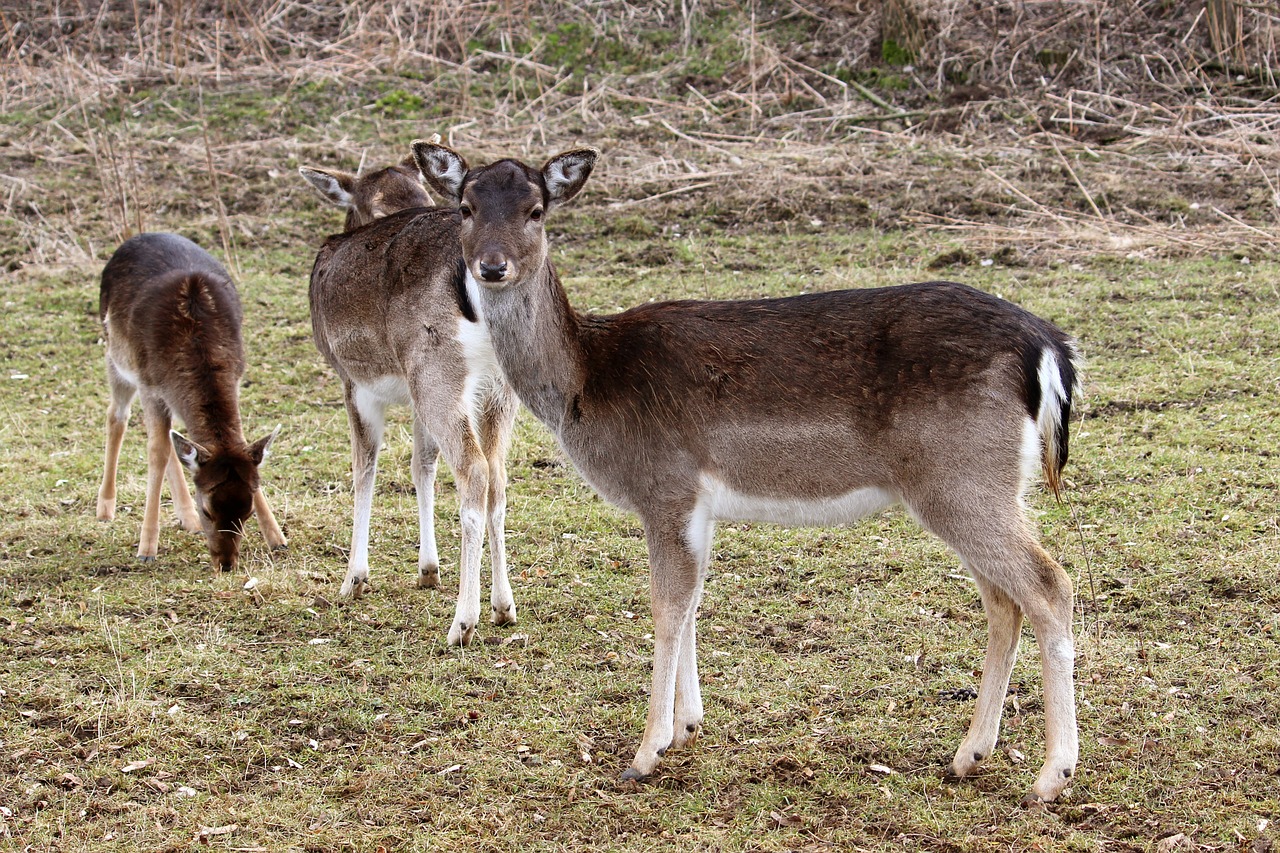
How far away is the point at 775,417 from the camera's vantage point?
4586 millimetres

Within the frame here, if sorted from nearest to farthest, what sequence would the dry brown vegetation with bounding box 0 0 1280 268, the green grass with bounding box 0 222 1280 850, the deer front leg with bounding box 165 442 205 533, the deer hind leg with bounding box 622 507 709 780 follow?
the green grass with bounding box 0 222 1280 850 → the deer hind leg with bounding box 622 507 709 780 → the deer front leg with bounding box 165 442 205 533 → the dry brown vegetation with bounding box 0 0 1280 268

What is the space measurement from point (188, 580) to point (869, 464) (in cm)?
397

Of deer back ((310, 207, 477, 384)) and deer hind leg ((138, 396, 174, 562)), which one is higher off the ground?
deer back ((310, 207, 477, 384))

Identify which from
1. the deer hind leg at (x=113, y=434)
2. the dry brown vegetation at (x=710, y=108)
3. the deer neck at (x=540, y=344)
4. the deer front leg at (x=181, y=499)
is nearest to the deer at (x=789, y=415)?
the deer neck at (x=540, y=344)

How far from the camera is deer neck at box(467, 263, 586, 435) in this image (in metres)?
4.88

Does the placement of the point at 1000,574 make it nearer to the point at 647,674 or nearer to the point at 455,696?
the point at 647,674

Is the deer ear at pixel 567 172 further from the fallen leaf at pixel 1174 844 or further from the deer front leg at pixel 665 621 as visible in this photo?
the fallen leaf at pixel 1174 844

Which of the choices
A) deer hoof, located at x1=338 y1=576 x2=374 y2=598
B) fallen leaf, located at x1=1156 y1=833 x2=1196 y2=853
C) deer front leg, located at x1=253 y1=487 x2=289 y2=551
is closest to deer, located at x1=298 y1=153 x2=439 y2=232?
deer front leg, located at x1=253 y1=487 x2=289 y2=551

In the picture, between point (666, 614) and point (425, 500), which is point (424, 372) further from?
point (666, 614)

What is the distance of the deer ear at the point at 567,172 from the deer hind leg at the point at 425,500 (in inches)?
72.0

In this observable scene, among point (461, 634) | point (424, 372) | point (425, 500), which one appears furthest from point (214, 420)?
point (461, 634)

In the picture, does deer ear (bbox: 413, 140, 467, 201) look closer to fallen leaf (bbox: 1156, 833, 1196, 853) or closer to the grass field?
the grass field

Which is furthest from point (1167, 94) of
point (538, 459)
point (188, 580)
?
point (188, 580)

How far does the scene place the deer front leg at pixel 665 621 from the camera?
4.68m
